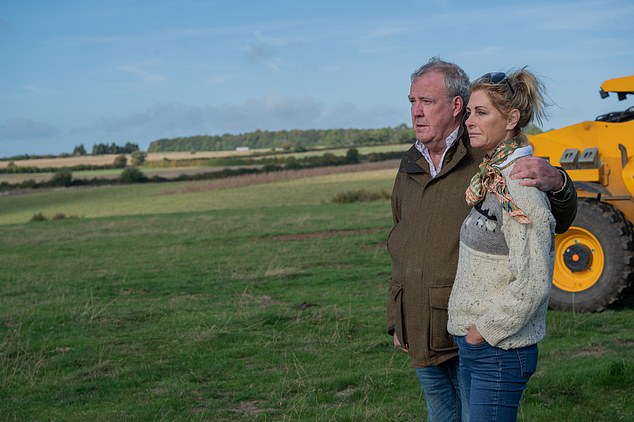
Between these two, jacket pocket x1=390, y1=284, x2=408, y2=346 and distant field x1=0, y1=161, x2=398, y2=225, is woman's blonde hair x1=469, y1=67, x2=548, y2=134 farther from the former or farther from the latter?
distant field x1=0, y1=161, x2=398, y2=225

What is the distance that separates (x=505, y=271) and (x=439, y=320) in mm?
548

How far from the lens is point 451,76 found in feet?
11.5

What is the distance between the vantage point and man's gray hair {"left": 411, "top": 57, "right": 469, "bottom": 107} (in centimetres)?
349

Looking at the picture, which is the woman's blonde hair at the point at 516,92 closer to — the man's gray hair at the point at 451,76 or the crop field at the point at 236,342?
the man's gray hair at the point at 451,76

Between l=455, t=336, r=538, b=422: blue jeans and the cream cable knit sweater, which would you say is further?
l=455, t=336, r=538, b=422: blue jeans

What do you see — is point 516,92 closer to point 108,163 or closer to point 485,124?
point 485,124

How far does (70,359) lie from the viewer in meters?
8.33

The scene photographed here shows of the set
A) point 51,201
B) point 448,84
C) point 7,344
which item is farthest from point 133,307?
point 51,201

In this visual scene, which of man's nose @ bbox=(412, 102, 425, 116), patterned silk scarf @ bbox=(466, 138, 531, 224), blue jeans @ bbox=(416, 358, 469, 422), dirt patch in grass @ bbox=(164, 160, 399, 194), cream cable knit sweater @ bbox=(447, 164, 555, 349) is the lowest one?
dirt patch in grass @ bbox=(164, 160, 399, 194)

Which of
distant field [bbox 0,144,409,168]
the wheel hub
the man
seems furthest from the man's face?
distant field [bbox 0,144,409,168]

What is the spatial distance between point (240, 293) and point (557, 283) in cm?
508

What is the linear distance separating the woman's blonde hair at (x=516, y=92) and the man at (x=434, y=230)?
414mm

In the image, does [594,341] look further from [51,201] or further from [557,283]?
[51,201]

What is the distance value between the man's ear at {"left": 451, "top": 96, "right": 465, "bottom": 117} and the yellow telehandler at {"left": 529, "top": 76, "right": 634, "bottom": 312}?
580cm
